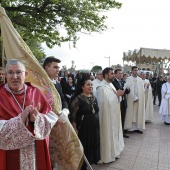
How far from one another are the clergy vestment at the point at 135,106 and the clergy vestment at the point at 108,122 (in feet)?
8.14

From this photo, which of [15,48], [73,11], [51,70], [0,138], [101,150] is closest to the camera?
[0,138]

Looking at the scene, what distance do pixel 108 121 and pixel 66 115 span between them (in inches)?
65.5

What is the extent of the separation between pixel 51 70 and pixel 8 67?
1.12 meters

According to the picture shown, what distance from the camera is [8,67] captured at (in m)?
2.18

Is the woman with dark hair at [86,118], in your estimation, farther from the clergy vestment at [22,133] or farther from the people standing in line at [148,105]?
the people standing in line at [148,105]

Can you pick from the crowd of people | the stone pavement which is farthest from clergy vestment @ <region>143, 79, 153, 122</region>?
the crowd of people

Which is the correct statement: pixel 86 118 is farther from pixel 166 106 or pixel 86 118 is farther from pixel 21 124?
pixel 166 106

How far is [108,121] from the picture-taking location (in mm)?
4332

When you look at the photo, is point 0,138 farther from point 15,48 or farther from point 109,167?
point 109,167

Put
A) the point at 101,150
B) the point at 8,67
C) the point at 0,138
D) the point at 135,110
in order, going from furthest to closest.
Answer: the point at 135,110, the point at 101,150, the point at 8,67, the point at 0,138

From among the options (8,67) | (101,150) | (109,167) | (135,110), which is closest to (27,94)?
(8,67)

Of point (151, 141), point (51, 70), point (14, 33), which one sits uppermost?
point (14, 33)

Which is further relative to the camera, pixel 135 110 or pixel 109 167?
pixel 135 110

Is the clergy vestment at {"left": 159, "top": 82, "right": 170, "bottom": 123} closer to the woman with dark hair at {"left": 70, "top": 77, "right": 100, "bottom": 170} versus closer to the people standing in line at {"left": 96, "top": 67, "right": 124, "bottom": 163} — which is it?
the people standing in line at {"left": 96, "top": 67, "right": 124, "bottom": 163}
